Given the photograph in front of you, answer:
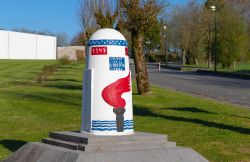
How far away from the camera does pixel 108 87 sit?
7418mm

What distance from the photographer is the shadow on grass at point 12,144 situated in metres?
10.1

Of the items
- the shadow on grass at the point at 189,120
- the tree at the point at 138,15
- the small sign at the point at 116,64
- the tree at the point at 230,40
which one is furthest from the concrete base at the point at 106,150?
the tree at the point at 230,40

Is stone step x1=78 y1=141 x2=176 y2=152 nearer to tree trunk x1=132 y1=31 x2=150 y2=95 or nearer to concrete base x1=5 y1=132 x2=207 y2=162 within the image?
concrete base x1=5 y1=132 x2=207 y2=162

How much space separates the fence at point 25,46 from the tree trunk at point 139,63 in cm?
8660

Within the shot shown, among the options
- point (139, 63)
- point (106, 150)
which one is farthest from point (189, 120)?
point (139, 63)

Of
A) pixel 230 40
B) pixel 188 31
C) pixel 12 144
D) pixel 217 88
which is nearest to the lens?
pixel 12 144

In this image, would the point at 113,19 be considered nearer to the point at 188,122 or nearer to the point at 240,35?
the point at 188,122

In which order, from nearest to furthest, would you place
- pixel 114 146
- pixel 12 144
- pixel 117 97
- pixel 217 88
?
pixel 114 146 → pixel 117 97 → pixel 12 144 → pixel 217 88

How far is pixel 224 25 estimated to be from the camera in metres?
65.8

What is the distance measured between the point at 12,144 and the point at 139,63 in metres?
12.8

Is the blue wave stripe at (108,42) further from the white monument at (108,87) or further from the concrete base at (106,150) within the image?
the concrete base at (106,150)

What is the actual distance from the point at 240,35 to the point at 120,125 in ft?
194

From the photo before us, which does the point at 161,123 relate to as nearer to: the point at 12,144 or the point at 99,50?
the point at 12,144

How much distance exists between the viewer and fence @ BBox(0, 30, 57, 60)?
108 m
